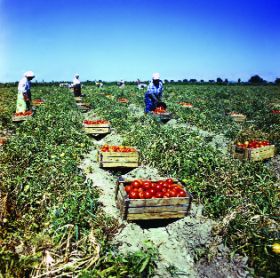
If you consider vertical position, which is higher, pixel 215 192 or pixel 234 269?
pixel 215 192

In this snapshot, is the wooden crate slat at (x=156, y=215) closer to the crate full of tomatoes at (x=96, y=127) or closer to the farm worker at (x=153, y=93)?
the crate full of tomatoes at (x=96, y=127)

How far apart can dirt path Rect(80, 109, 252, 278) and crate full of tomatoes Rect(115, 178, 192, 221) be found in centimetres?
21

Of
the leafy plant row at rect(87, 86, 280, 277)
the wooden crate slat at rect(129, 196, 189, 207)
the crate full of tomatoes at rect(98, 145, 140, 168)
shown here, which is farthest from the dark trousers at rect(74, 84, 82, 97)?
the wooden crate slat at rect(129, 196, 189, 207)

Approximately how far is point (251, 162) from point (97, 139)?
5.48 metres

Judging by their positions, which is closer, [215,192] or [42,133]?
[215,192]

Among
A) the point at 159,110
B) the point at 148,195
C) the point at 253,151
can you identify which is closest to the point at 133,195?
the point at 148,195

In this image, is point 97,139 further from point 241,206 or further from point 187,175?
point 241,206

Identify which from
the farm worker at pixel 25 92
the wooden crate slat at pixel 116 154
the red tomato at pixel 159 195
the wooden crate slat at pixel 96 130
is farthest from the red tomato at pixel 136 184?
the farm worker at pixel 25 92

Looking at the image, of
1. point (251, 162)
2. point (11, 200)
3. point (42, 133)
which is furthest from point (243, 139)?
point (11, 200)

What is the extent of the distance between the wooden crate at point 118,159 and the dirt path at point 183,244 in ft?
4.52

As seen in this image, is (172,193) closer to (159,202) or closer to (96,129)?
(159,202)

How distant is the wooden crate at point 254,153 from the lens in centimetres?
782

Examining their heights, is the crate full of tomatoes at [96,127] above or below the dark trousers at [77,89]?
below

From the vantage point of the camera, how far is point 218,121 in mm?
13164
